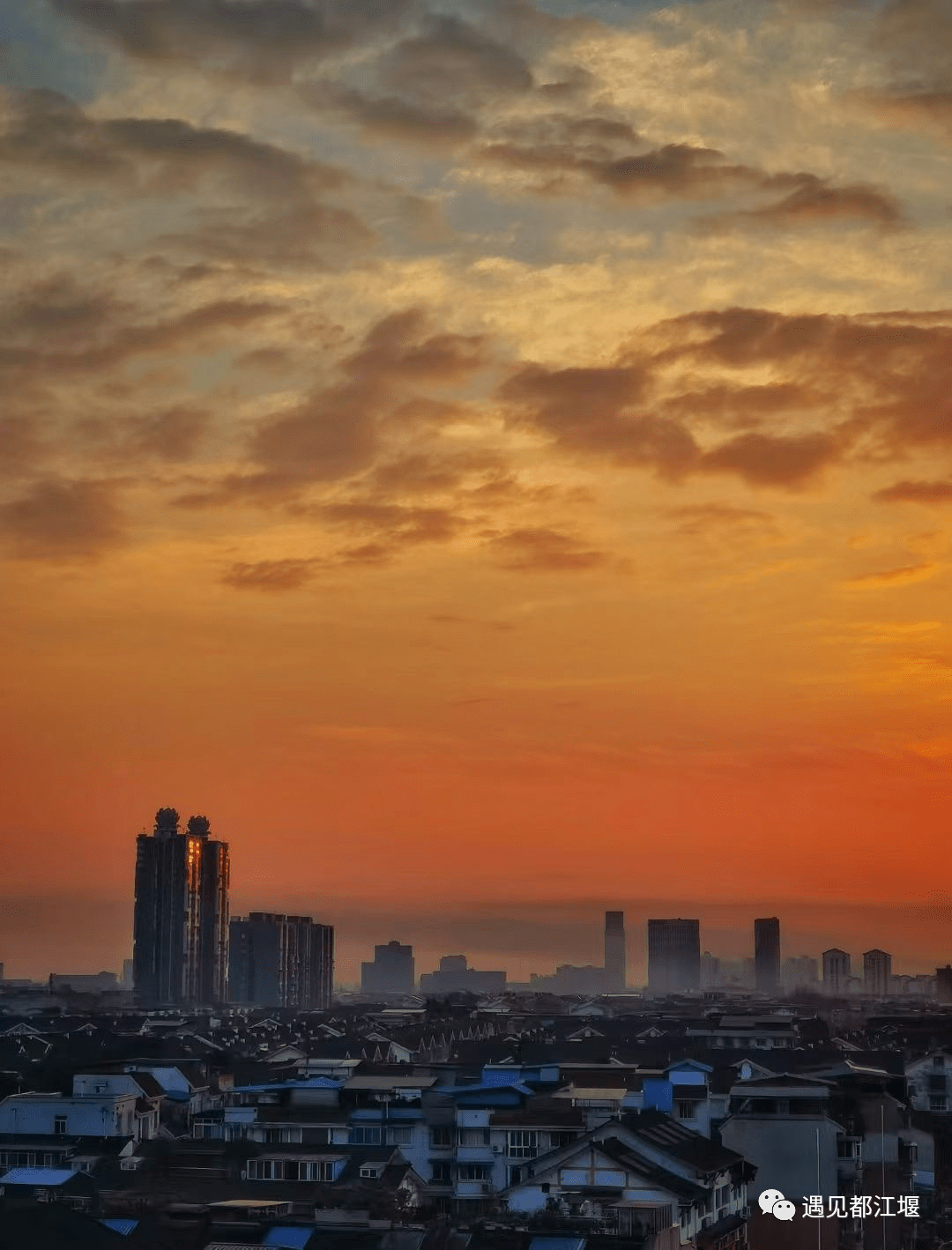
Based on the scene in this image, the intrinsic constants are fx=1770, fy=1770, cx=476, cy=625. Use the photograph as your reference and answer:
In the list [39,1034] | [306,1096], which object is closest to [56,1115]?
[306,1096]

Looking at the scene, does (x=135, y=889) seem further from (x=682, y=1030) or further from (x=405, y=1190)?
(x=405, y=1190)

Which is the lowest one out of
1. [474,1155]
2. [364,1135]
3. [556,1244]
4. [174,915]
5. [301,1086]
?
[474,1155]

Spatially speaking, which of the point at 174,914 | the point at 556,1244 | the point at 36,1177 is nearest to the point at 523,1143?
the point at 36,1177

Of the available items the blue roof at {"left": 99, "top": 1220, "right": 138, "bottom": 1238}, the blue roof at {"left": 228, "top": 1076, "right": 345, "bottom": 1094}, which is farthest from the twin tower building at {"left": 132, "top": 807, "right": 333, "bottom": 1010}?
the blue roof at {"left": 99, "top": 1220, "right": 138, "bottom": 1238}

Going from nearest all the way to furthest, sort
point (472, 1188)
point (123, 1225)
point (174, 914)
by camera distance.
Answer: point (123, 1225) < point (472, 1188) < point (174, 914)

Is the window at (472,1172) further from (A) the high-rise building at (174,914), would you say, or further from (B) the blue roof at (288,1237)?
(A) the high-rise building at (174,914)

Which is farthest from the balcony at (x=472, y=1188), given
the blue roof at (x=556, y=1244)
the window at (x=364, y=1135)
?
the blue roof at (x=556, y=1244)

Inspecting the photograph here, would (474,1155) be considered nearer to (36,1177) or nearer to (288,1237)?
(36,1177)
